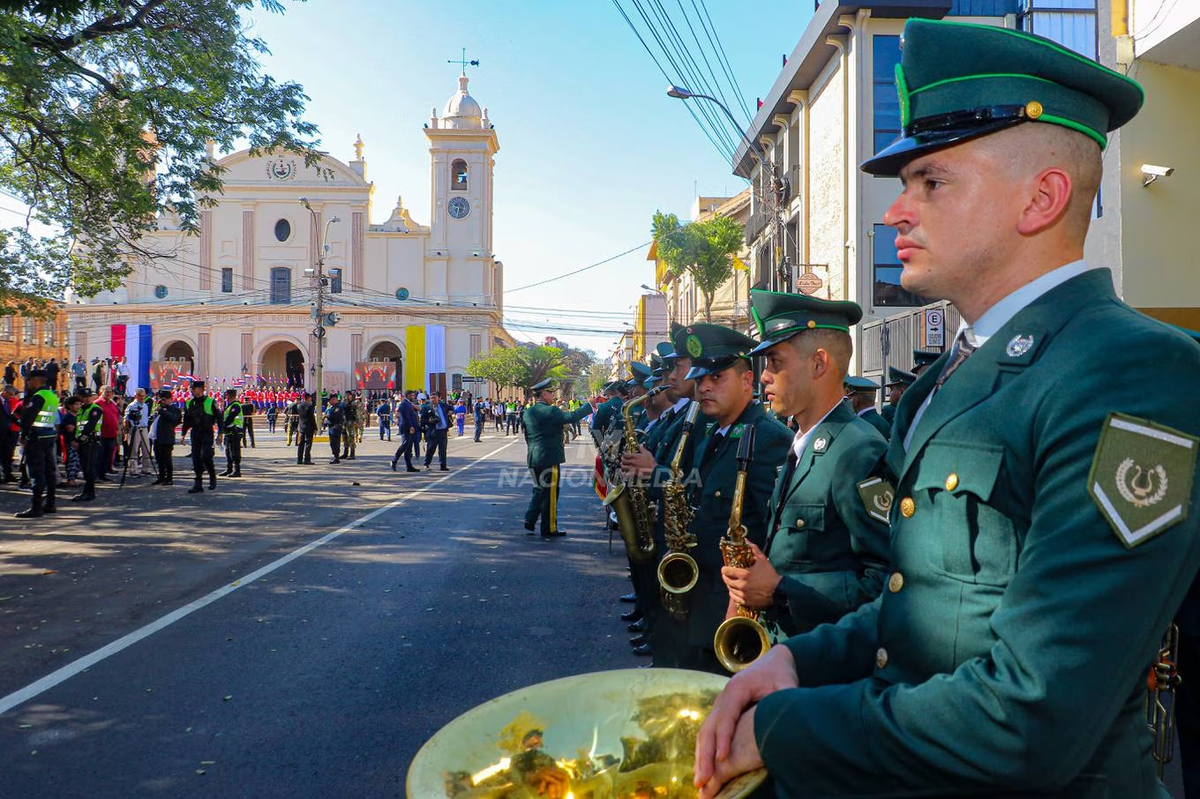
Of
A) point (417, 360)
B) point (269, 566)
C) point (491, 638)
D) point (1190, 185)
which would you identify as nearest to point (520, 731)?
point (491, 638)

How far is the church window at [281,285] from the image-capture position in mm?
70000

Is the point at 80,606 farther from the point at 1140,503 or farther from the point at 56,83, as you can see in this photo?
the point at 56,83

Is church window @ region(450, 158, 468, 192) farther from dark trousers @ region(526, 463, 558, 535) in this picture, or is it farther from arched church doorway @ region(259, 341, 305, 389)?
dark trousers @ region(526, 463, 558, 535)

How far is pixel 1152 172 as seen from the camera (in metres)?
11.0

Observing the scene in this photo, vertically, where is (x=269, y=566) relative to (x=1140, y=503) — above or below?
below

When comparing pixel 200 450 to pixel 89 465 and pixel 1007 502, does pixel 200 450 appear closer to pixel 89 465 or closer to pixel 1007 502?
pixel 89 465

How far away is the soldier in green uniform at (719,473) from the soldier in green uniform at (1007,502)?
6.86ft

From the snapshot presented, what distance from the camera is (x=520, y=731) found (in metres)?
1.71

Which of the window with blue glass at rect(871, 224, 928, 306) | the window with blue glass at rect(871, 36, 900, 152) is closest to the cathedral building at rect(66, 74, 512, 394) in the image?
the window with blue glass at rect(871, 224, 928, 306)

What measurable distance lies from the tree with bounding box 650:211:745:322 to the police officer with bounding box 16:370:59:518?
34.5 m

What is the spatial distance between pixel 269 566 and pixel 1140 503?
9.20m

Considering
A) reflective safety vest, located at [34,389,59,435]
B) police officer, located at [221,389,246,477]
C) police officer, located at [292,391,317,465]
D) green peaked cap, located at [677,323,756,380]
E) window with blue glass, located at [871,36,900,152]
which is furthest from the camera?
police officer, located at [292,391,317,465]

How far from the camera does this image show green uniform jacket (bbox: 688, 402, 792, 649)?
147 inches

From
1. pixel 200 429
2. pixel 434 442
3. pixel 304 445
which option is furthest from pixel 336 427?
pixel 200 429
